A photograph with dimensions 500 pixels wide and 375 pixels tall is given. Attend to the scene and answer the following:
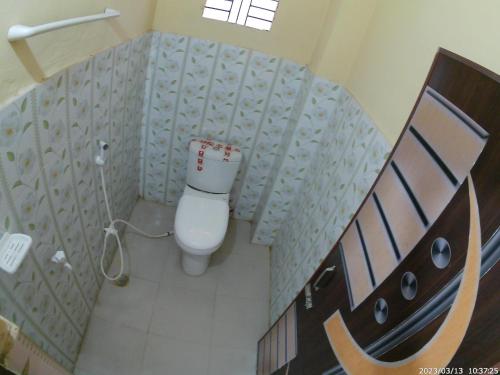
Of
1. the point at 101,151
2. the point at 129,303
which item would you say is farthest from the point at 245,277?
the point at 101,151

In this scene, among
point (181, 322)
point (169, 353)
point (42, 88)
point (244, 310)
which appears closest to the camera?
point (42, 88)

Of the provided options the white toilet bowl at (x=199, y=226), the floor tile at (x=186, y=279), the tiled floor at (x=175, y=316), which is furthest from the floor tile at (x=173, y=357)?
the white toilet bowl at (x=199, y=226)

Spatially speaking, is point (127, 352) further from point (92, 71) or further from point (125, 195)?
point (92, 71)

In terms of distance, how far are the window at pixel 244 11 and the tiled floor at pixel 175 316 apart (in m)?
1.46

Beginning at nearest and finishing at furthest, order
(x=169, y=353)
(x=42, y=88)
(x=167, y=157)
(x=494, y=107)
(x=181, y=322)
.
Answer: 1. (x=494, y=107)
2. (x=42, y=88)
3. (x=169, y=353)
4. (x=181, y=322)
5. (x=167, y=157)

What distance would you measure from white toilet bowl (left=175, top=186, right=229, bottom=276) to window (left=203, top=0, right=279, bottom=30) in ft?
3.41

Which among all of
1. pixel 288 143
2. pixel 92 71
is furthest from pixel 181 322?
pixel 92 71

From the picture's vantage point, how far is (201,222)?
1901 mm

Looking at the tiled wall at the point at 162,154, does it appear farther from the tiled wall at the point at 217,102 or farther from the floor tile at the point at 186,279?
the floor tile at the point at 186,279

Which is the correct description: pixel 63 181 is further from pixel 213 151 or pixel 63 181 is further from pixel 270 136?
pixel 270 136

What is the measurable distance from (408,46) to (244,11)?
99 centimetres

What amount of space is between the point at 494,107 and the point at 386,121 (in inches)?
22.6

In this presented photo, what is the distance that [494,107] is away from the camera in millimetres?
612

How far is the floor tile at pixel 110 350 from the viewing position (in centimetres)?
160
